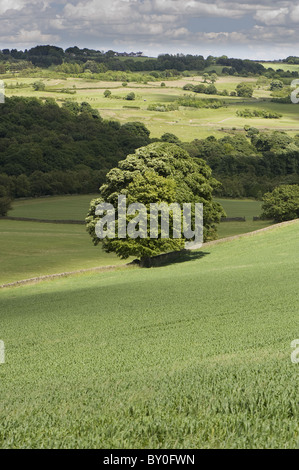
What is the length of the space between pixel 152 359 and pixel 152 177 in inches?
1644

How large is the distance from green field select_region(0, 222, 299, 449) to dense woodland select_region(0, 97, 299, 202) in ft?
287

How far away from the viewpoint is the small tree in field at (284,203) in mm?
83500

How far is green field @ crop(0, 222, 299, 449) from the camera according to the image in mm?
9727

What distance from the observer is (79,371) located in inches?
723

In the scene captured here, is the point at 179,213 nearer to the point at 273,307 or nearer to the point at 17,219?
the point at 273,307

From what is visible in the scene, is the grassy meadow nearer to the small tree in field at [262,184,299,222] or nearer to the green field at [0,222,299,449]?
the green field at [0,222,299,449]

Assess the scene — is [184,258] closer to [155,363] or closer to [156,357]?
[156,357]

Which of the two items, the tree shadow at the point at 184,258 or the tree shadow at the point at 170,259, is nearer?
the tree shadow at the point at 170,259

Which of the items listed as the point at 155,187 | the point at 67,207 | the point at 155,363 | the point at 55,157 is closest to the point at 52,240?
the point at 155,187

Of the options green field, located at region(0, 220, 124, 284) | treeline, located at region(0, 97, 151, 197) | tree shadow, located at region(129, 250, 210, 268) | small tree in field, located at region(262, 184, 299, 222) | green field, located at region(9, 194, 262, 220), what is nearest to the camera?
tree shadow, located at region(129, 250, 210, 268)

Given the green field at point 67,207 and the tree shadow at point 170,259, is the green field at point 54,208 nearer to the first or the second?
the green field at point 67,207

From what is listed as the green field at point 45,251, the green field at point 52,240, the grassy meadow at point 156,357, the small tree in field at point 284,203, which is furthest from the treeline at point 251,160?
the grassy meadow at point 156,357

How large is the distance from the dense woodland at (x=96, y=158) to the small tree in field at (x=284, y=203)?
1908 inches

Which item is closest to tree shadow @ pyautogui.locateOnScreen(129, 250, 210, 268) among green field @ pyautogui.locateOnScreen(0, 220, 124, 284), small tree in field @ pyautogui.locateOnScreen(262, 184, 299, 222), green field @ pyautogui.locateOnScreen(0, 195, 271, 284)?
green field @ pyautogui.locateOnScreen(0, 220, 124, 284)
